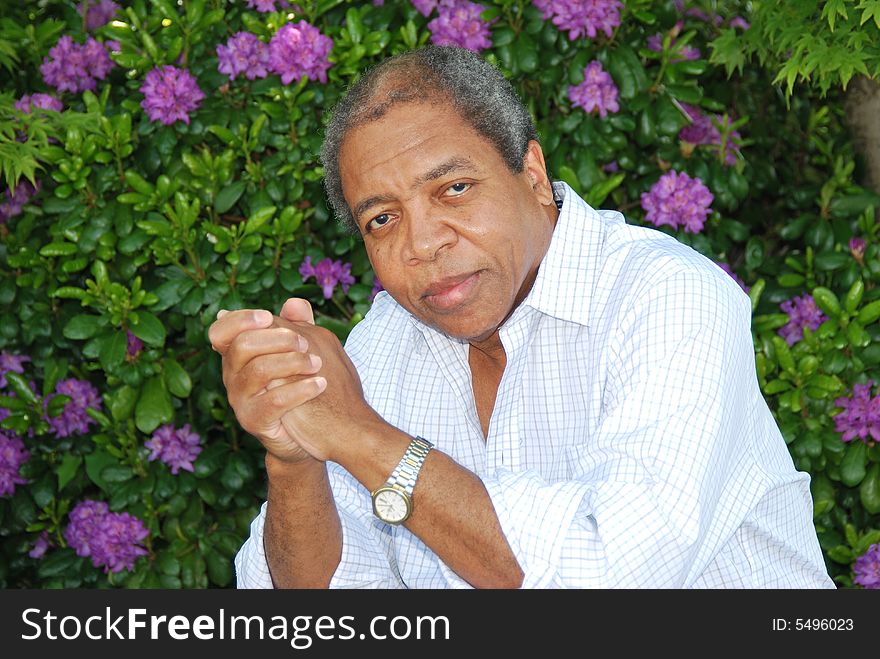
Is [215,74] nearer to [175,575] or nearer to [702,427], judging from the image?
[175,575]

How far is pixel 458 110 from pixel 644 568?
100 cm

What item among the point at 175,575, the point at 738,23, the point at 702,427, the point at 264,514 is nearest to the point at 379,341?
the point at 264,514

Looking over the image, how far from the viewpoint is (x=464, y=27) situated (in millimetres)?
3770

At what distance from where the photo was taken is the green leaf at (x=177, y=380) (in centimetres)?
371

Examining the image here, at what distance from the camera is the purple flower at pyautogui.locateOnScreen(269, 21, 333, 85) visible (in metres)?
3.76

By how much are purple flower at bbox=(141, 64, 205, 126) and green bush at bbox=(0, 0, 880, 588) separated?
0.06 ft

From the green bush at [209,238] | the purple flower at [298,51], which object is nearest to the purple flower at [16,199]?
the green bush at [209,238]

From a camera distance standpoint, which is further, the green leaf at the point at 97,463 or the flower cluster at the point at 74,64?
the flower cluster at the point at 74,64

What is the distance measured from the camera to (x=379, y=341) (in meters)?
2.76

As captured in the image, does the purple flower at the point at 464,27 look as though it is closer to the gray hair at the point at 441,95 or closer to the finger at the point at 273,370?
the gray hair at the point at 441,95

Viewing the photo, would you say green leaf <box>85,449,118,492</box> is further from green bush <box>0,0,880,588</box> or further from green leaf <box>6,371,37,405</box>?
green leaf <box>6,371,37,405</box>

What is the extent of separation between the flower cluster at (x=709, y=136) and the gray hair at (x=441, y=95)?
166cm

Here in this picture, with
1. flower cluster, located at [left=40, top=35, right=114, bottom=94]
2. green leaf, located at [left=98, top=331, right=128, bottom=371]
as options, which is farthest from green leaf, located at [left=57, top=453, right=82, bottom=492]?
flower cluster, located at [left=40, top=35, right=114, bottom=94]

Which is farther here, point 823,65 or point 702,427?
point 823,65
